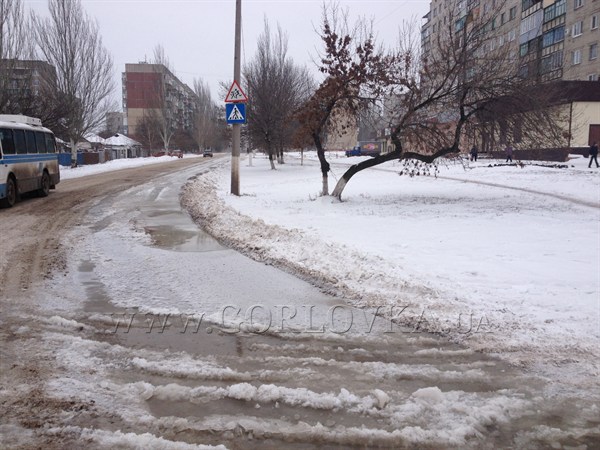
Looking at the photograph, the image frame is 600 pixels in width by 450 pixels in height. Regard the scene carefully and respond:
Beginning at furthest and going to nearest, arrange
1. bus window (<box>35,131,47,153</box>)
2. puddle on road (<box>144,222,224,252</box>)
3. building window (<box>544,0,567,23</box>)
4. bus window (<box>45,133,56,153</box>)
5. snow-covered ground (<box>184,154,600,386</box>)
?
1. building window (<box>544,0,567,23</box>)
2. bus window (<box>45,133,56,153</box>)
3. bus window (<box>35,131,47,153</box>)
4. puddle on road (<box>144,222,224,252</box>)
5. snow-covered ground (<box>184,154,600,386</box>)

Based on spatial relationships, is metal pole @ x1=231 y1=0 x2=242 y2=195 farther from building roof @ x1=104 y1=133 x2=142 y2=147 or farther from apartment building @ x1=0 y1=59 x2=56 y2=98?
building roof @ x1=104 y1=133 x2=142 y2=147

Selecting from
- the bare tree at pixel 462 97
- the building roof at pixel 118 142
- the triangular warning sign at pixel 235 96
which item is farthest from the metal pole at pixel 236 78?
the building roof at pixel 118 142

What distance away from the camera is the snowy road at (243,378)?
2979 millimetres

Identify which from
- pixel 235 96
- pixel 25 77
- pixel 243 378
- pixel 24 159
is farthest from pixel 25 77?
pixel 243 378

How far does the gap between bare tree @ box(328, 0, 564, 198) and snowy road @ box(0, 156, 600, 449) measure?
33.4ft

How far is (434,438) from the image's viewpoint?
2.94 meters

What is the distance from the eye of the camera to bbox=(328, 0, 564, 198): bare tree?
14.1m

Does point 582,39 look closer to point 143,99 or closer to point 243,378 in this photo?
point 243,378

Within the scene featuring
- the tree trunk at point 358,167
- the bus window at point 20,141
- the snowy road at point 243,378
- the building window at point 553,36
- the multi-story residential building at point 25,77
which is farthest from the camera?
the building window at point 553,36

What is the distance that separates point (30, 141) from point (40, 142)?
1.03 meters

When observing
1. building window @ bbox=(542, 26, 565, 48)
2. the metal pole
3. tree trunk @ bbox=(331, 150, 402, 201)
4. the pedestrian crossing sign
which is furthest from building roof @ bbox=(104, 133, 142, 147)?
tree trunk @ bbox=(331, 150, 402, 201)

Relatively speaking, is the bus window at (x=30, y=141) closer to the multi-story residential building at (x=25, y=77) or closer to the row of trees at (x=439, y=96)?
the row of trees at (x=439, y=96)

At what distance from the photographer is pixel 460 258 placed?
743 centimetres

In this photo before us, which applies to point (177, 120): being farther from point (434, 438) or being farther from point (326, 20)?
point (434, 438)
